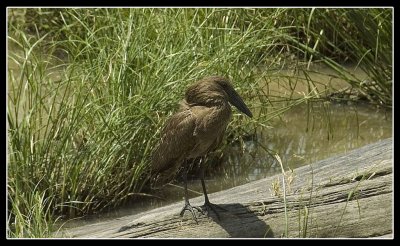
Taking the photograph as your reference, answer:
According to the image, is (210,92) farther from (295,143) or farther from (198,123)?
(295,143)

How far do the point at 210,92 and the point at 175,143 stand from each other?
266mm

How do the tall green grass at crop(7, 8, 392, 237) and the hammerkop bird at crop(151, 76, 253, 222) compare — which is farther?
the tall green grass at crop(7, 8, 392, 237)

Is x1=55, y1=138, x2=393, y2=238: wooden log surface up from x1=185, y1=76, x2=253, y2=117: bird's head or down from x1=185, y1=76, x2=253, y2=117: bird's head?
down

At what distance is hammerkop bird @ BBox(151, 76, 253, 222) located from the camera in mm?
4395

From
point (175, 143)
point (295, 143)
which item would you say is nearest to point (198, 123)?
point (175, 143)

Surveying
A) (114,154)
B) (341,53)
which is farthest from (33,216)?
(341,53)

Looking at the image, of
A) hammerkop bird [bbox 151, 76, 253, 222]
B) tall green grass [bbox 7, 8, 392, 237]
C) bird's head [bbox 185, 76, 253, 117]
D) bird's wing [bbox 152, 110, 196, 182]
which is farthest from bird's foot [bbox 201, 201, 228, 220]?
tall green grass [bbox 7, 8, 392, 237]

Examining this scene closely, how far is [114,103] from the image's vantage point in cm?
561

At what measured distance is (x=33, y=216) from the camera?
4.85 meters

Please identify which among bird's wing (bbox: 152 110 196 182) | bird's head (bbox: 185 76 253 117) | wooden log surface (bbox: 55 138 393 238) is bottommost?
wooden log surface (bbox: 55 138 393 238)

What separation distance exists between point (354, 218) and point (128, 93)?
1.77 m

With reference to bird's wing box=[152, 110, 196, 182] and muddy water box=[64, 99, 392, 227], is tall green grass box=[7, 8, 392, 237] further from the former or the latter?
bird's wing box=[152, 110, 196, 182]

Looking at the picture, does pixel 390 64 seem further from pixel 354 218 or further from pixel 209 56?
pixel 354 218

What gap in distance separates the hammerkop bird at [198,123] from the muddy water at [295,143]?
3.86 feet
